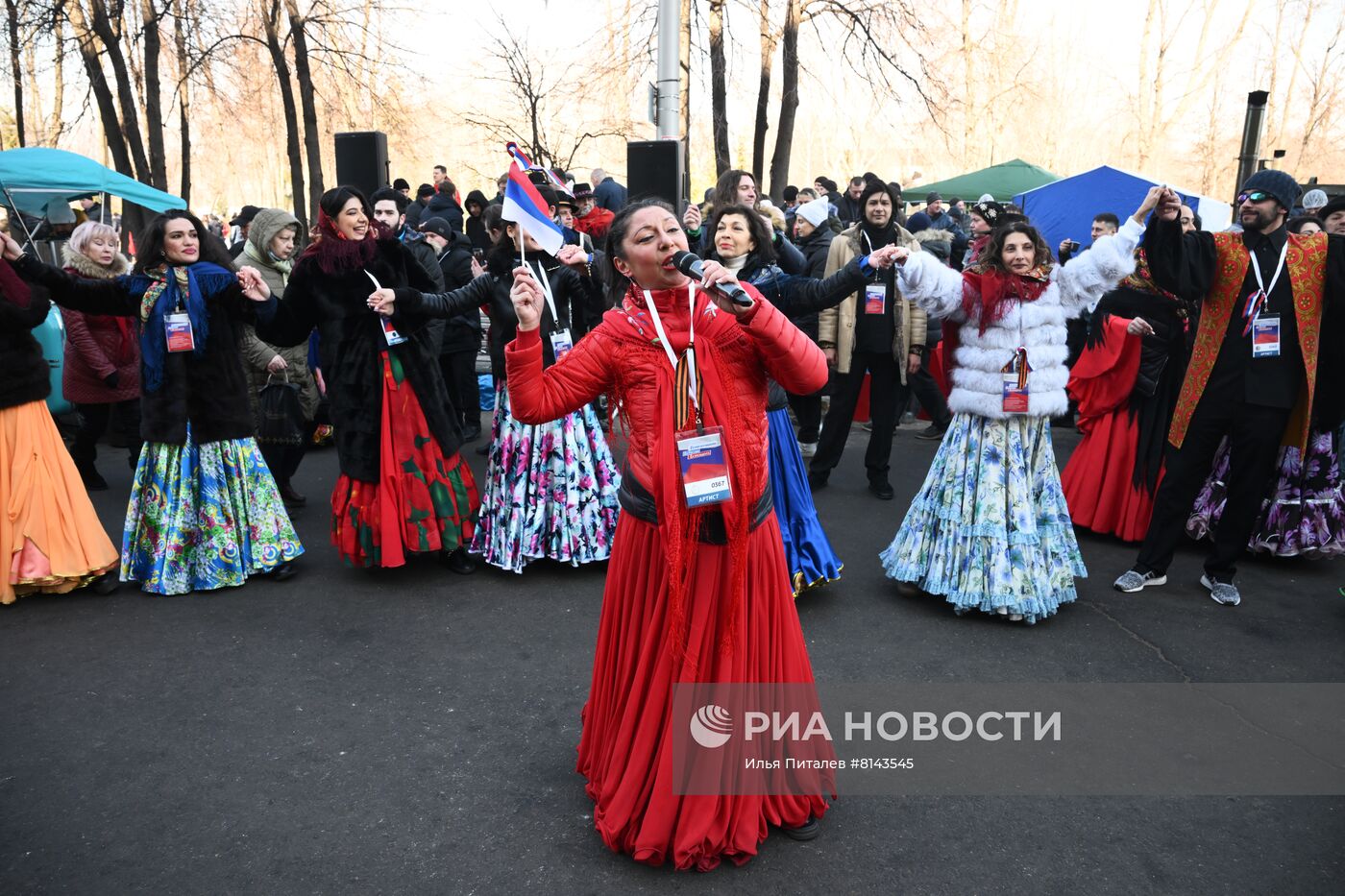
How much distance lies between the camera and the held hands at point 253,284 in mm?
4727

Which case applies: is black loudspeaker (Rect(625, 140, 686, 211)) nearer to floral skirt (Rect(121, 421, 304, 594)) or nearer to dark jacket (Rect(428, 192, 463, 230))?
floral skirt (Rect(121, 421, 304, 594))

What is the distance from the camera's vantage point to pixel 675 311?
281 cm

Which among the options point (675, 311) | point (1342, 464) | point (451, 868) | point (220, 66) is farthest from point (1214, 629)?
point (220, 66)

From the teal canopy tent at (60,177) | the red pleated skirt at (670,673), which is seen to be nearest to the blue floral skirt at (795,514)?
the red pleated skirt at (670,673)

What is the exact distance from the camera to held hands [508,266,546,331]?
2547mm

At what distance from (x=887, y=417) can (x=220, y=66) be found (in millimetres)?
22027

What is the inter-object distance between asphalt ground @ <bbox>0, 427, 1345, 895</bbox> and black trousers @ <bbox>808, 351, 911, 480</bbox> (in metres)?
1.48

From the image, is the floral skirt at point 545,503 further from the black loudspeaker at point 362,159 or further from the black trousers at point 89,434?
the black loudspeaker at point 362,159

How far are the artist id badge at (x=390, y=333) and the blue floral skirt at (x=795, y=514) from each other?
2.04m

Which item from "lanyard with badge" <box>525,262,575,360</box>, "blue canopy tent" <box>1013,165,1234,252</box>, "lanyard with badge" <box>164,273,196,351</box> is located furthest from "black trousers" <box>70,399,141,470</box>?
"blue canopy tent" <box>1013,165,1234,252</box>

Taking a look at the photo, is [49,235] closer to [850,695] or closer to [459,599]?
[459,599]

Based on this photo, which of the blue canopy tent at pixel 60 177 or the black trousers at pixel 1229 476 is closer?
the black trousers at pixel 1229 476

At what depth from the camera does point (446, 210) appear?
1121cm

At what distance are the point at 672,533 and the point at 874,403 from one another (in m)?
4.64
